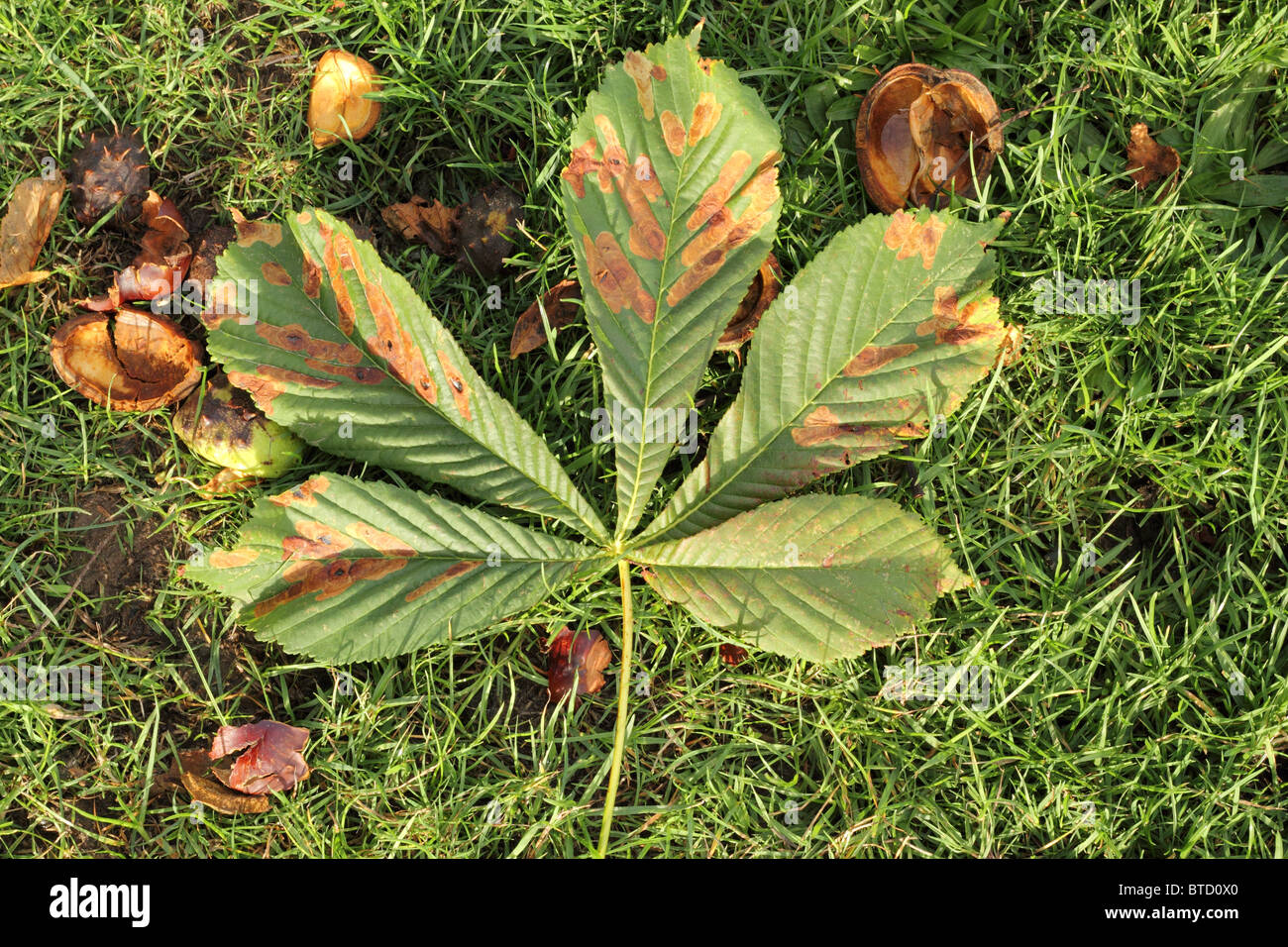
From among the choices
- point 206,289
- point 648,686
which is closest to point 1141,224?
point 648,686

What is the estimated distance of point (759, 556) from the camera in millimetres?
2334

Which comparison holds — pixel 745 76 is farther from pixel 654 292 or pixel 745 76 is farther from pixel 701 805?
pixel 701 805

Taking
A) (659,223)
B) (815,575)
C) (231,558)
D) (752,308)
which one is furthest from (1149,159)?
(231,558)

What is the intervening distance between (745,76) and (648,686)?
169 centimetres

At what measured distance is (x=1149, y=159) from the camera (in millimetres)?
2689

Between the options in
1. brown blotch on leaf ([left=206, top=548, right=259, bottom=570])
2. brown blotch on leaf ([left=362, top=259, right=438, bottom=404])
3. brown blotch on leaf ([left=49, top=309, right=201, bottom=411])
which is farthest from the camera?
brown blotch on leaf ([left=49, top=309, right=201, bottom=411])

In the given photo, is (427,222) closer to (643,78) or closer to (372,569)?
(643,78)

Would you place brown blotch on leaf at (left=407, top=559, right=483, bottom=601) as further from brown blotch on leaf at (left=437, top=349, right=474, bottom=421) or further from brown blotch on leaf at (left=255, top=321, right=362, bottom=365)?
brown blotch on leaf at (left=255, top=321, right=362, bottom=365)

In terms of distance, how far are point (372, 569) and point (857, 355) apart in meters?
1.27

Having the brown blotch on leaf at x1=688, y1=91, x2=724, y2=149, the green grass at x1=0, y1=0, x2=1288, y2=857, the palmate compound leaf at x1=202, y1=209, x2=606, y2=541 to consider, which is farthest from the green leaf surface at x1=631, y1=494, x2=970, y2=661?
the brown blotch on leaf at x1=688, y1=91, x2=724, y2=149

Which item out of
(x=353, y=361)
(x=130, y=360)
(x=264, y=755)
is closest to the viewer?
(x=353, y=361)

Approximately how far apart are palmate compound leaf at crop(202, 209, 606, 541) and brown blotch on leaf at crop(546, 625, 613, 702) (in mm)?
415

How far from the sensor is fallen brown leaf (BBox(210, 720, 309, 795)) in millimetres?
2488

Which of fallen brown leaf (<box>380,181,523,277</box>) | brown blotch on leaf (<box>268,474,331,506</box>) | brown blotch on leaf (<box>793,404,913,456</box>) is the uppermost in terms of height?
fallen brown leaf (<box>380,181,523,277</box>)
